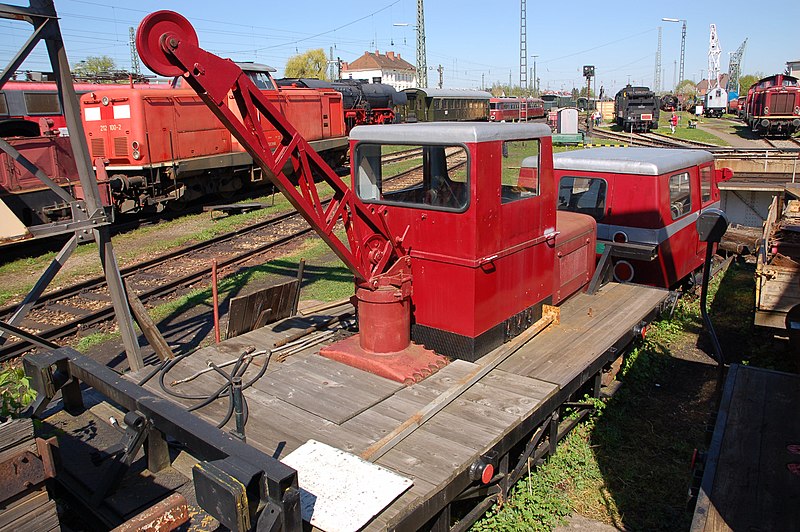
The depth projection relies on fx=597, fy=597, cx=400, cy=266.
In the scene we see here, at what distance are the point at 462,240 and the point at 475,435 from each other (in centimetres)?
161

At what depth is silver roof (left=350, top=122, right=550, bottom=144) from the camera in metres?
4.70

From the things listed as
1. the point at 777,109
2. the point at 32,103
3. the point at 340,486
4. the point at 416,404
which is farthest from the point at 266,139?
the point at 777,109

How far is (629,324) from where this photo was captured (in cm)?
609

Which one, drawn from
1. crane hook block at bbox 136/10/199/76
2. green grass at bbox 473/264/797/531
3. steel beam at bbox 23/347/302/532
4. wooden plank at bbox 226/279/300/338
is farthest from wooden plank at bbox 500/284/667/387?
crane hook block at bbox 136/10/199/76

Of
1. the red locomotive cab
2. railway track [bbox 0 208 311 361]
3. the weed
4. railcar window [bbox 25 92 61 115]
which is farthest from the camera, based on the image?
railcar window [bbox 25 92 61 115]

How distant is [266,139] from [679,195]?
6698 millimetres

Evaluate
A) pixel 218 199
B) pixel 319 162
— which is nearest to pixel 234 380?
pixel 319 162

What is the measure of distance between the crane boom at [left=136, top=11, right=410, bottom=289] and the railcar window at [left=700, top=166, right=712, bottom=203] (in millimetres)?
6298

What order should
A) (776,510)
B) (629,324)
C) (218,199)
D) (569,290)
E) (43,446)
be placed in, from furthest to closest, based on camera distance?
(218,199)
(569,290)
(629,324)
(776,510)
(43,446)

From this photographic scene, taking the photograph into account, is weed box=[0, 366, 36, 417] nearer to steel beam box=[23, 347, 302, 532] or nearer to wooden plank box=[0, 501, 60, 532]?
steel beam box=[23, 347, 302, 532]

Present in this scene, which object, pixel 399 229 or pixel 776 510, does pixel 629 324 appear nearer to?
pixel 399 229

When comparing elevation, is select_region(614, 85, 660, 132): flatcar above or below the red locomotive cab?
above

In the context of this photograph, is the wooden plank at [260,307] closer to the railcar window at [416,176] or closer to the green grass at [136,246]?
the railcar window at [416,176]

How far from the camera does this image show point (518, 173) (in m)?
5.33
